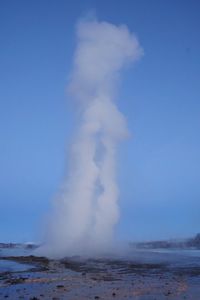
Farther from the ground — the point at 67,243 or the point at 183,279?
the point at 67,243

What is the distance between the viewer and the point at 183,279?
29875 millimetres

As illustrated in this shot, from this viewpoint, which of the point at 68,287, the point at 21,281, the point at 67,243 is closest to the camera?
the point at 68,287

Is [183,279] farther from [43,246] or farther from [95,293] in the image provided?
[43,246]

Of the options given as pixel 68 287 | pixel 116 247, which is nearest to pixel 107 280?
pixel 68 287

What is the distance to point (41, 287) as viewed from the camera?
25672mm

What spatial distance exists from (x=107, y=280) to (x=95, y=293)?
23.3 ft

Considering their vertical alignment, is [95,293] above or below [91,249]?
below

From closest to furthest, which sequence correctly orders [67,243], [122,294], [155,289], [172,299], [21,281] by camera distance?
1. [172,299]
2. [122,294]
3. [155,289]
4. [21,281]
5. [67,243]

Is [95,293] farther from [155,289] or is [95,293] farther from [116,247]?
[116,247]

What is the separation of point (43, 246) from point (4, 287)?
5408cm

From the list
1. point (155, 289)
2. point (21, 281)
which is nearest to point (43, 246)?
point (21, 281)

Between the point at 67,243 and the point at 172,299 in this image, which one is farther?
the point at 67,243

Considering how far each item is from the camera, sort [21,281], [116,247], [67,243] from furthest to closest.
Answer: [116,247] → [67,243] → [21,281]

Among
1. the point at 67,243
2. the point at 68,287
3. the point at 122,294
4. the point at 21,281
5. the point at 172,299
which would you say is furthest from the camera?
the point at 67,243
